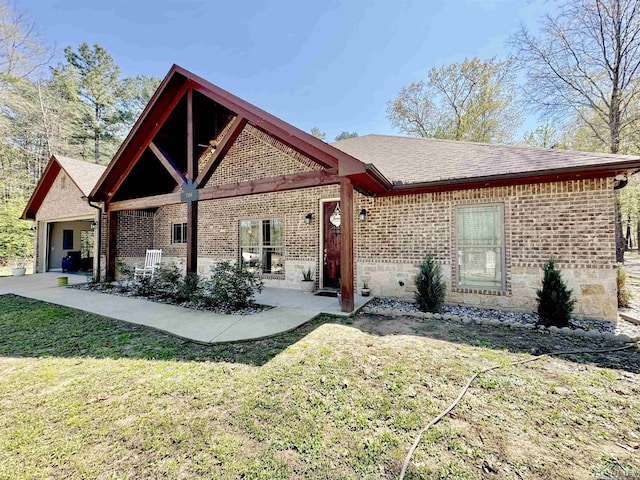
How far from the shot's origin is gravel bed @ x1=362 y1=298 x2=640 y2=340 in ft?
13.9

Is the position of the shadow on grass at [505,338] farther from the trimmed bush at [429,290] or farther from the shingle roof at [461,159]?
the shingle roof at [461,159]

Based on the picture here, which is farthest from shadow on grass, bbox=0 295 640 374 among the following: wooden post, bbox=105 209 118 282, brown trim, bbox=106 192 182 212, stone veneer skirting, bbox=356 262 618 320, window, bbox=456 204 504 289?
wooden post, bbox=105 209 118 282

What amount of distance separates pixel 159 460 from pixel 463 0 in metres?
12.9

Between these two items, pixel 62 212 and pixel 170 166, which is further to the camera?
pixel 62 212

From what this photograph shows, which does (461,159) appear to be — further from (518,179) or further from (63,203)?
(63,203)

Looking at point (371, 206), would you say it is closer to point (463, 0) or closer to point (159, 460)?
point (159, 460)

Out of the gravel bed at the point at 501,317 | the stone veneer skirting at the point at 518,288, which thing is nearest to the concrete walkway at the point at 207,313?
→ the gravel bed at the point at 501,317

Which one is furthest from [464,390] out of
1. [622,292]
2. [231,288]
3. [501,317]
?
[622,292]

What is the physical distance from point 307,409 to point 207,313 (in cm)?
372

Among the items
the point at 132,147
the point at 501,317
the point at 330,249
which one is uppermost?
the point at 132,147

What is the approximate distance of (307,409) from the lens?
2.36 m

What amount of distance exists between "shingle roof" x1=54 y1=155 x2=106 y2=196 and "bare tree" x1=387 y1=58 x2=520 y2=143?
1811 cm

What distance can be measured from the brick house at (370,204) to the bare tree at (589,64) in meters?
11.0

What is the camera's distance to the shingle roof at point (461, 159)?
493 centimetres
